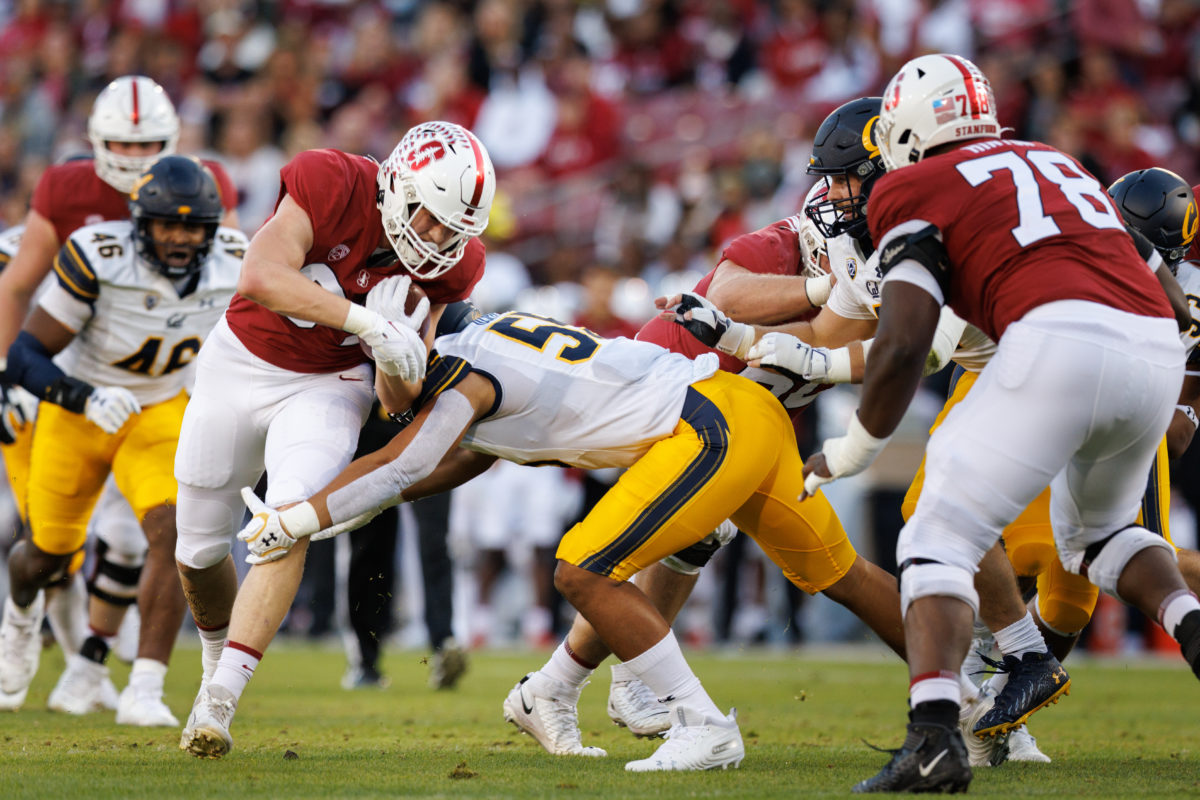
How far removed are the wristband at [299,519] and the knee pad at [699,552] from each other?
4.39ft

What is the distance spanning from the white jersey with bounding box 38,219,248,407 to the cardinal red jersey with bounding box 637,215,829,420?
1.95 metres

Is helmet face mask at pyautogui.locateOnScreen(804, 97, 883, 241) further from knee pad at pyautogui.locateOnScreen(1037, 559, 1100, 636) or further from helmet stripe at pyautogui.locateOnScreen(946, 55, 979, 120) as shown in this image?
knee pad at pyautogui.locateOnScreen(1037, 559, 1100, 636)

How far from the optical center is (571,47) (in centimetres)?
1335

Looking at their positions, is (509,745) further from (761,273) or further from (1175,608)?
(1175,608)

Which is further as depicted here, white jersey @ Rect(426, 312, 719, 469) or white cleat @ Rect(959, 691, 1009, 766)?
white cleat @ Rect(959, 691, 1009, 766)

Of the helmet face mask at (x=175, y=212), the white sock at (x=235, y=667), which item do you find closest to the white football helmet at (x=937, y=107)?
the white sock at (x=235, y=667)

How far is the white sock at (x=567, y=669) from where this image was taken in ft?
15.2

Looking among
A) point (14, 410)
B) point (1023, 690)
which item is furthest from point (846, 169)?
point (14, 410)

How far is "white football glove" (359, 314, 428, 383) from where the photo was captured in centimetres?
403

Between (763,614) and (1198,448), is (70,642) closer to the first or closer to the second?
(763,614)

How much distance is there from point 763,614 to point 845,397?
1.69 meters

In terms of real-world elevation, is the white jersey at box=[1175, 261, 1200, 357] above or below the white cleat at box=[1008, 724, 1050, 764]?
above

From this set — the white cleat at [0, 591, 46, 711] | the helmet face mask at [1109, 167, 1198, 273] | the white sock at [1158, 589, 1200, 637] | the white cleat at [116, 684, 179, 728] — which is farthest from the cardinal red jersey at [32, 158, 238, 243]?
the white sock at [1158, 589, 1200, 637]

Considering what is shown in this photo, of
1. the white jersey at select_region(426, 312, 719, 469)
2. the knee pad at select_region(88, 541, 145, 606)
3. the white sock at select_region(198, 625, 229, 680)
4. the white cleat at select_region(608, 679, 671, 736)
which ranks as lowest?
the knee pad at select_region(88, 541, 145, 606)
